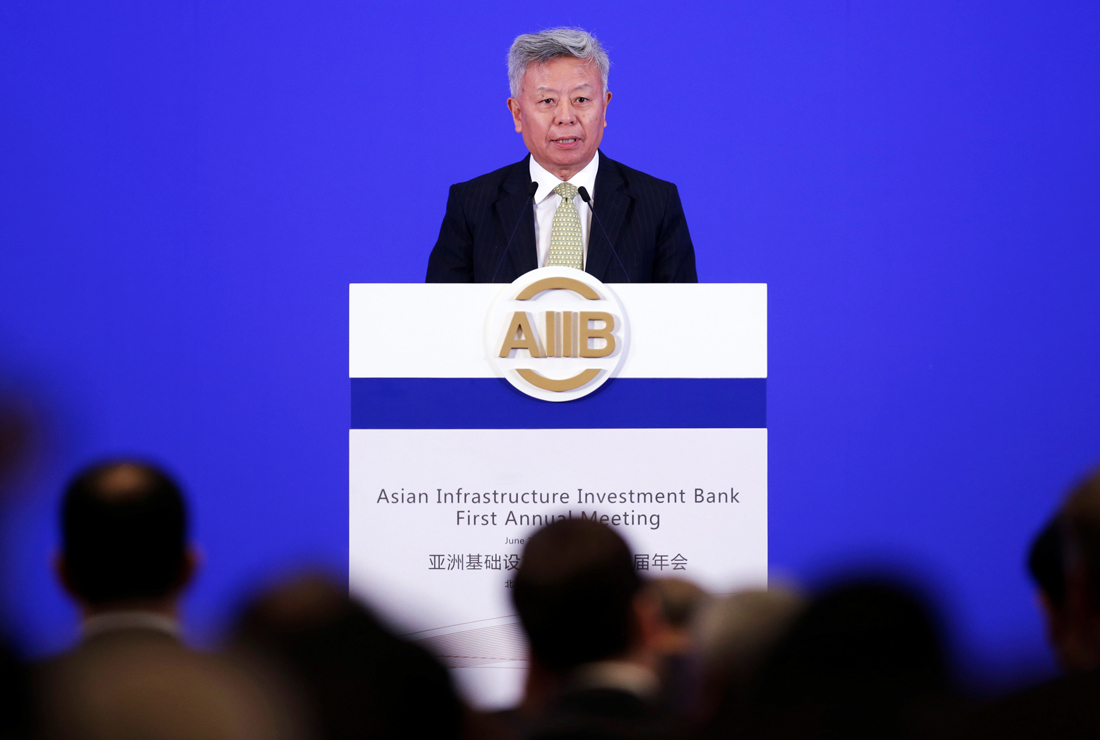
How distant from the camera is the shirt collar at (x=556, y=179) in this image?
2672mm

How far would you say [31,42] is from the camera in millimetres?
3834

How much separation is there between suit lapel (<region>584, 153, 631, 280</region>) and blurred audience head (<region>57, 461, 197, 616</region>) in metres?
1.30

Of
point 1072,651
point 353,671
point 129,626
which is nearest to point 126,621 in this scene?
point 129,626

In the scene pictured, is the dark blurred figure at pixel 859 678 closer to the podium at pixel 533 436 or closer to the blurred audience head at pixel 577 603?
the blurred audience head at pixel 577 603

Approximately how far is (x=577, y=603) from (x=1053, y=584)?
1.56 ft

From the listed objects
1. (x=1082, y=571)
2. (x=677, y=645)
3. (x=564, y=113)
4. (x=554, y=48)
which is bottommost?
(x=677, y=645)

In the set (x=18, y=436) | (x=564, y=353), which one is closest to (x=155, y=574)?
(x=18, y=436)

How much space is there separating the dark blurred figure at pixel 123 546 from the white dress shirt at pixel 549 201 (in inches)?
51.0

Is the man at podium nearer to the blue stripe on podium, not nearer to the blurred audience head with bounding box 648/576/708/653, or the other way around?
the blue stripe on podium

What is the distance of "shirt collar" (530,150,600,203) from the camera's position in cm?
267

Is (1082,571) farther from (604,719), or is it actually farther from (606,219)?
(606,219)

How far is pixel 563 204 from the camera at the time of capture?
8.66 ft

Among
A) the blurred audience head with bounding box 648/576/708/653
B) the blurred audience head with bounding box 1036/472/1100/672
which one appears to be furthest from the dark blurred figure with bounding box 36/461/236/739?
the blurred audience head with bounding box 1036/472/1100/672

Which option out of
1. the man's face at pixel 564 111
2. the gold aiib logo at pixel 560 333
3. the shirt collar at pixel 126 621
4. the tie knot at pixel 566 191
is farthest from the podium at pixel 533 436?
the shirt collar at pixel 126 621
